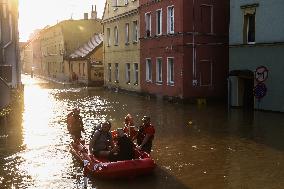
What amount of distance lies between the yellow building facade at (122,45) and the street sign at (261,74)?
15048 mm

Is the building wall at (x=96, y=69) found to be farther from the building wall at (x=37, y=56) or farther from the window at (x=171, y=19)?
the building wall at (x=37, y=56)

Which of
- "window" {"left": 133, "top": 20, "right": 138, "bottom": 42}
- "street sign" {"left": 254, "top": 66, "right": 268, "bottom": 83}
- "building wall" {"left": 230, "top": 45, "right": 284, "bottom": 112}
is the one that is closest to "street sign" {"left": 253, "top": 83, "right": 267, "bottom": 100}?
"building wall" {"left": 230, "top": 45, "right": 284, "bottom": 112}

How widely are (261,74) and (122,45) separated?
20.3 meters

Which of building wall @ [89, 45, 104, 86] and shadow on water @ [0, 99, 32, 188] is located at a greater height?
building wall @ [89, 45, 104, 86]

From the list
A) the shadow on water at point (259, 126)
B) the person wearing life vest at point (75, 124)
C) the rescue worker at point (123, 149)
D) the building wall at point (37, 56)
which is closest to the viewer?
the rescue worker at point (123, 149)

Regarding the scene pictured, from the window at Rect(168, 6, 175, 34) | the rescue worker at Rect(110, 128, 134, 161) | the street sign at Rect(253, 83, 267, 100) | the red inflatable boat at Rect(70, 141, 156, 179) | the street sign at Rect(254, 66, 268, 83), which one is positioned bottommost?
the red inflatable boat at Rect(70, 141, 156, 179)

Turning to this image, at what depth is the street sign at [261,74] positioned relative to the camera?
2472 centimetres

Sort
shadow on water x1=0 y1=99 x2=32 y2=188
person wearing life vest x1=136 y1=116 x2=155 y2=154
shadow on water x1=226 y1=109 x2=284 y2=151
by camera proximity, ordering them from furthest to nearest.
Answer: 1. shadow on water x1=226 y1=109 x2=284 y2=151
2. person wearing life vest x1=136 y1=116 x2=155 y2=154
3. shadow on water x1=0 y1=99 x2=32 y2=188

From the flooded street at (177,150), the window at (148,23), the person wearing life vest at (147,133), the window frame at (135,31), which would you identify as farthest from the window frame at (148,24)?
the person wearing life vest at (147,133)

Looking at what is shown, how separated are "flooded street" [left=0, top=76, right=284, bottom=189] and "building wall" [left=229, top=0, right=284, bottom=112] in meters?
1.31

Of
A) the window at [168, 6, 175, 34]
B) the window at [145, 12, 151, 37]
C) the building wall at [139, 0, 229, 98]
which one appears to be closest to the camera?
the building wall at [139, 0, 229, 98]

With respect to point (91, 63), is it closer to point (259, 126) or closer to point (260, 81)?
point (260, 81)

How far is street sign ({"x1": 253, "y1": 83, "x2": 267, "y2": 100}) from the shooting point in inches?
978

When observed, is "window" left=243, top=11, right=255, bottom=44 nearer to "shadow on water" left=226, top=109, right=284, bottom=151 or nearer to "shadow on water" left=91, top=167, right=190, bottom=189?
"shadow on water" left=226, top=109, right=284, bottom=151
